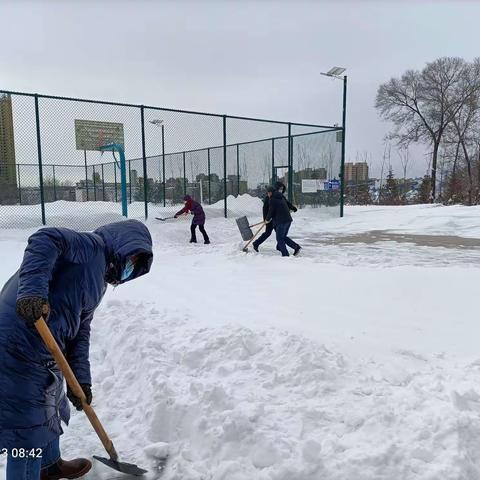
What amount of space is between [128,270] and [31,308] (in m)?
0.51

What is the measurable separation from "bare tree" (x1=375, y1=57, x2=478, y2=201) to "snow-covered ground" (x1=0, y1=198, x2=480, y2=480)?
3056 cm

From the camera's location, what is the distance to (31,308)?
175 centimetres

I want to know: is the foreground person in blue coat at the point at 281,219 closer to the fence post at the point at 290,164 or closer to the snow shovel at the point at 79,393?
the snow shovel at the point at 79,393

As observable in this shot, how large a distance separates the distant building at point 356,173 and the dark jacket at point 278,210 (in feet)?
85.0

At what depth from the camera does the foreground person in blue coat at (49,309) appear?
6.08 ft

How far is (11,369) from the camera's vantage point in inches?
74.1

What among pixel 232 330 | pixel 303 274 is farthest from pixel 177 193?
pixel 232 330

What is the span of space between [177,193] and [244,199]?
8.15ft

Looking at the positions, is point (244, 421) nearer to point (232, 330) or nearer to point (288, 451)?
point (288, 451)

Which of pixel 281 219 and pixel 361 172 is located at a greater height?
pixel 361 172

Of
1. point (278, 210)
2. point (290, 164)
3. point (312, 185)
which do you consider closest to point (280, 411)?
point (278, 210)

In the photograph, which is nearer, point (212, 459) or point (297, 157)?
point (212, 459)

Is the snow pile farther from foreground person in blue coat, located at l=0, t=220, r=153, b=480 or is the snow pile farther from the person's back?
the person's back

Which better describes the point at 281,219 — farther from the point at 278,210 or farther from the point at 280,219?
the point at 278,210
